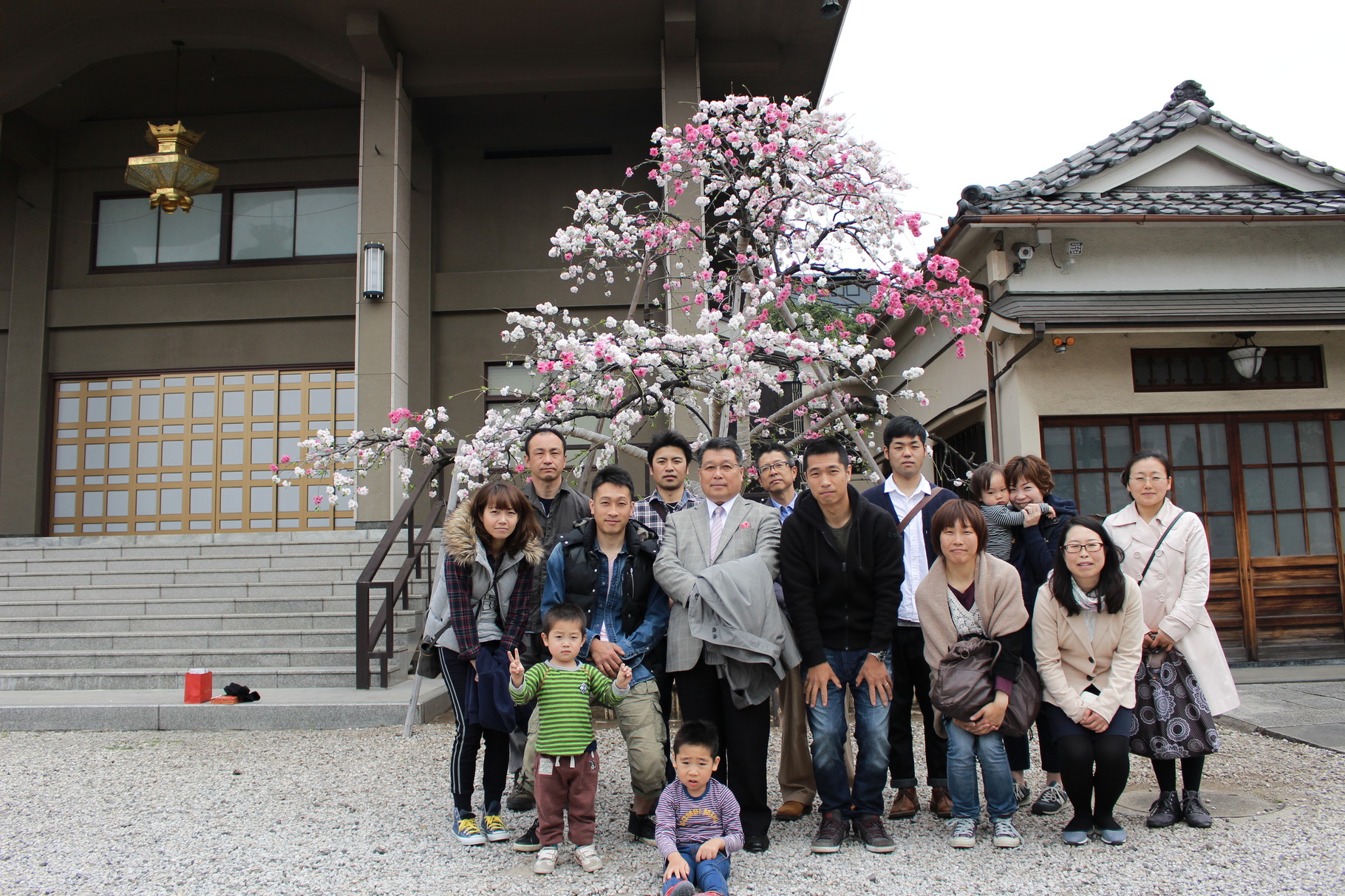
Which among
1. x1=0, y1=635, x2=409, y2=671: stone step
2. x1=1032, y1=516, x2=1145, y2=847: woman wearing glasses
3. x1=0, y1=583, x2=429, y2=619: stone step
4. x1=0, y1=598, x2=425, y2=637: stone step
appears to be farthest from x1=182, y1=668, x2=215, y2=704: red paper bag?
x1=1032, y1=516, x2=1145, y2=847: woman wearing glasses

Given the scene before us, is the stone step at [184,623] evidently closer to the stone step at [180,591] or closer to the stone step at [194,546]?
the stone step at [180,591]

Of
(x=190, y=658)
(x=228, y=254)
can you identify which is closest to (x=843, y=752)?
(x=190, y=658)

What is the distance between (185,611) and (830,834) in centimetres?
693

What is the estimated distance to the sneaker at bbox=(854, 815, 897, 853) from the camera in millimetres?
3672

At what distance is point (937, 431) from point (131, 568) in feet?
29.6

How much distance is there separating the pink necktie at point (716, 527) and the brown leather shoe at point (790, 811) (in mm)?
1247

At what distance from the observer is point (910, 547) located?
13.8 ft

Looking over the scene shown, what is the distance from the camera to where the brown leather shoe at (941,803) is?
4109mm

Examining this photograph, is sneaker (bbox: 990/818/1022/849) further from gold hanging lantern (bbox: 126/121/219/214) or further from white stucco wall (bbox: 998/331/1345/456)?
gold hanging lantern (bbox: 126/121/219/214)

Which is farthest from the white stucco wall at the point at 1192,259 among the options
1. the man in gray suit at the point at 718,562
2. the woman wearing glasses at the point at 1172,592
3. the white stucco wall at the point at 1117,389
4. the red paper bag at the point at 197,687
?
the red paper bag at the point at 197,687

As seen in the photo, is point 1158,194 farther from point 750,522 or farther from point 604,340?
point 750,522

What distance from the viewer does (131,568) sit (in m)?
9.00

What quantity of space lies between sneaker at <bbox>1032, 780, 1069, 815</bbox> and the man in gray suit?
4.30 ft

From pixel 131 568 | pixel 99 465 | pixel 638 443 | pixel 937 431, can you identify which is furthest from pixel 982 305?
pixel 99 465
